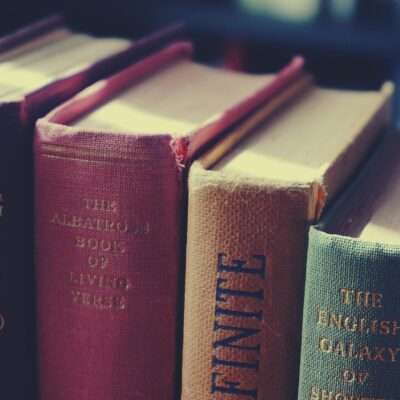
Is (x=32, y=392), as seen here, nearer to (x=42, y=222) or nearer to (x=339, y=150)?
(x=42, y=222)

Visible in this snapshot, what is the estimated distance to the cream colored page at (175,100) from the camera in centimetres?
66

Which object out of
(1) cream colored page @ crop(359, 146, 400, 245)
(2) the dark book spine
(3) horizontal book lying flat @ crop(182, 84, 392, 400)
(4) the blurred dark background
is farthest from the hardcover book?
(4) the blurred dark background

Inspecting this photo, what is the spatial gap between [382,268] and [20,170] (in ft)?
0.90

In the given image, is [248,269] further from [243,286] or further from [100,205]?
[100,205]

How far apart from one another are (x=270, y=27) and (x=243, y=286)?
570mm

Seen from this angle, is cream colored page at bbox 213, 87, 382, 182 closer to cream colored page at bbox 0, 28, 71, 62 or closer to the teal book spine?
the teal book spine

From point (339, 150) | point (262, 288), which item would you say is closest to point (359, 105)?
point (339, 150)

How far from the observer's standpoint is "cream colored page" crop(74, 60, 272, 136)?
0.66 m

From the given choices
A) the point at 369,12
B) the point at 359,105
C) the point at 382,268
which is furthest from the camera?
the point at 369,12

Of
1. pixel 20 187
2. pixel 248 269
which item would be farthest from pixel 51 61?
pixel 248 269

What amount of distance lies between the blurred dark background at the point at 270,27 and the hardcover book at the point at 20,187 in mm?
365

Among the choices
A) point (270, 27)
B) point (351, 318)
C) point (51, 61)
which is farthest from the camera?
point (270, 27)

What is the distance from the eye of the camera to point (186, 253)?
598mm

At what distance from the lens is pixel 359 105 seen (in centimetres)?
77
